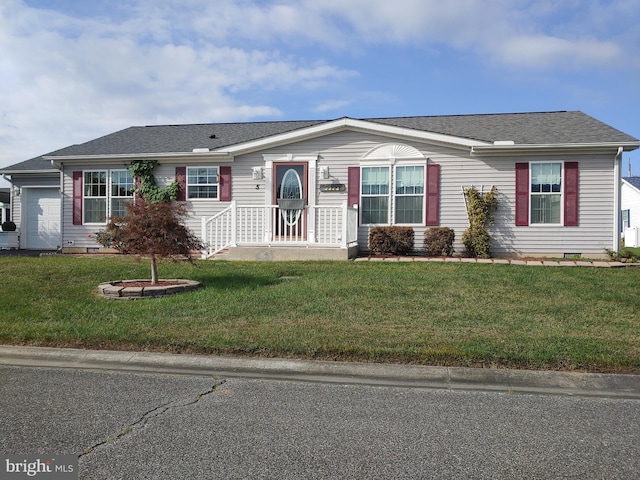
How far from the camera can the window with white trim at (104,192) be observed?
49.7 ft

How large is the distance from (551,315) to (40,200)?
674 inches

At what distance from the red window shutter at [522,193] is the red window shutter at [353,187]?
411 cm

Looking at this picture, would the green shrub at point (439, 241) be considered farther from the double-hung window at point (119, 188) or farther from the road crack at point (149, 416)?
the road crack at point (149, 416)

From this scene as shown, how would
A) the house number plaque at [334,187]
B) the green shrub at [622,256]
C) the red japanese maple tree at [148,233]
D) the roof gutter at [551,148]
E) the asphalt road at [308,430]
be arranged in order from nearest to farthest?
the asphalt road at [308,430]
the red japanese maple tree at [148,233]
the green shrub at [622,256]
the roof gutter at [551,148]
the house number plaque at [334,187]

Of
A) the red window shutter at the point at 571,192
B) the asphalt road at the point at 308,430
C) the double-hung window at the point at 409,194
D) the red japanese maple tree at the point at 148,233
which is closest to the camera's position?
the asphalt road at the point at 308,430

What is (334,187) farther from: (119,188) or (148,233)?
(148,233)

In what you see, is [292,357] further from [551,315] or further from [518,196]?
[518,196]

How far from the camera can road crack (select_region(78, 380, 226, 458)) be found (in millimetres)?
3289

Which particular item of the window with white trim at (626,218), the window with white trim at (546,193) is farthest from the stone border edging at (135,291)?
the window with white trim at (626,218)

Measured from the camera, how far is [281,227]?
13.6 meters

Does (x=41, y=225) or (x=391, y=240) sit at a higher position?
(x=41, y=225)

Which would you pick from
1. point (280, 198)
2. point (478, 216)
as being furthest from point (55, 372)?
point (478, 216)

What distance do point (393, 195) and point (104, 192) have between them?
860 centimetres

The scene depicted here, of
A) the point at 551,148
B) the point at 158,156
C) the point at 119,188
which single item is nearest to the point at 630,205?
the point at 551,148
